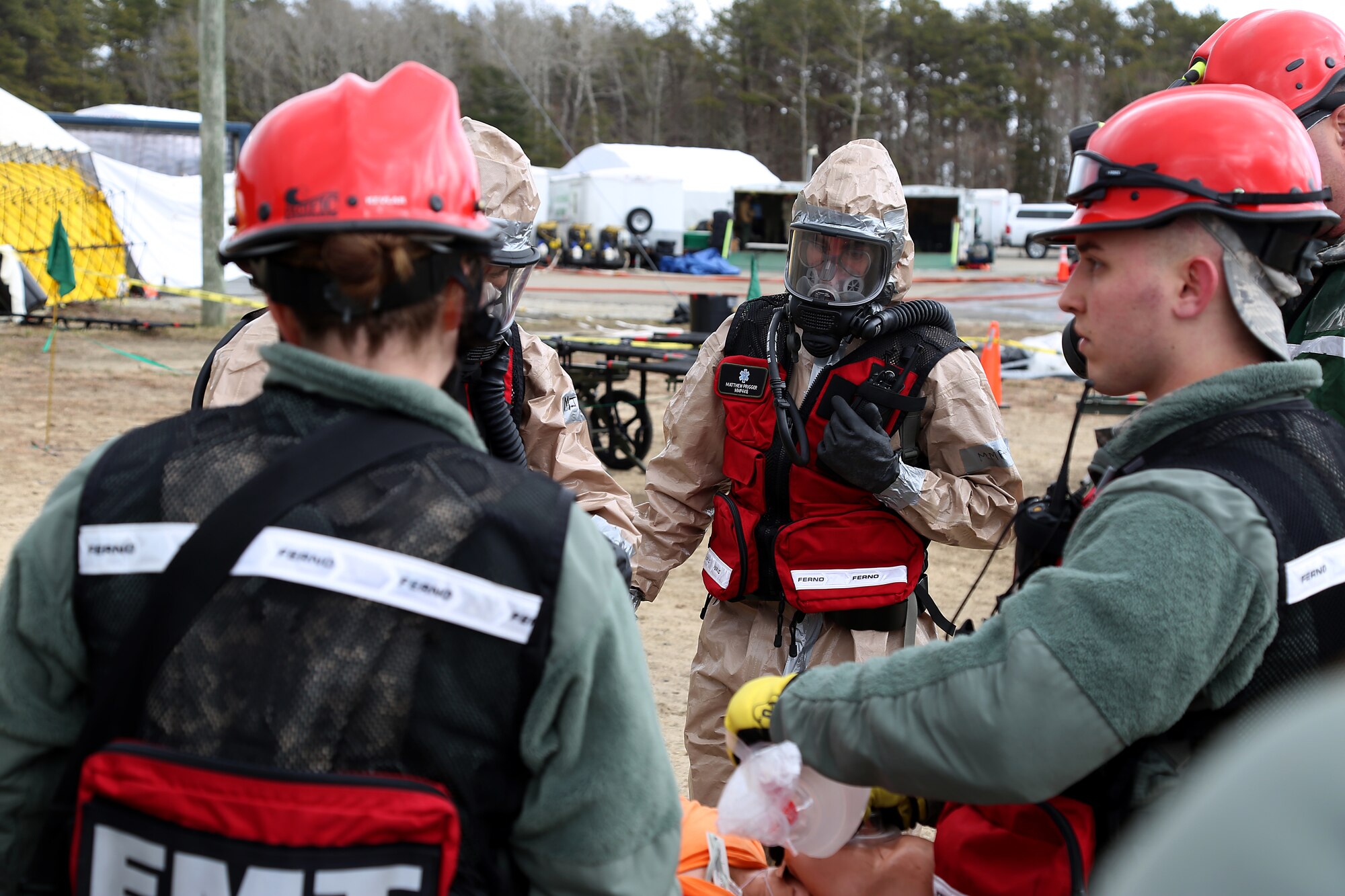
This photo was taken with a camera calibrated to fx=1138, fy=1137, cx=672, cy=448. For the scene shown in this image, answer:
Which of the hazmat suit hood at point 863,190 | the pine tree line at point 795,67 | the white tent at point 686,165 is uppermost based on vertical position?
the pine tree line at point 795,67

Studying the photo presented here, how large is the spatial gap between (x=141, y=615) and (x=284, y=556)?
20cm

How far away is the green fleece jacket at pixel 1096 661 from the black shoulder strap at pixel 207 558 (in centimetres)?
77

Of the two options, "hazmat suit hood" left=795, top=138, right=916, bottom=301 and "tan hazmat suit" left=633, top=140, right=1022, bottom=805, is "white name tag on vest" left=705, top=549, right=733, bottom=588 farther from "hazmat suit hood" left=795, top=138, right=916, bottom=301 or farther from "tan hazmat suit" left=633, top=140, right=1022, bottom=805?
"hazmat suit hood" left=795, top=138, right=916, bottom=301

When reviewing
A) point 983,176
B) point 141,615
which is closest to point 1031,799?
point 141,615

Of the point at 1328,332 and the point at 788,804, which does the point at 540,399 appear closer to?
the point at 788,804

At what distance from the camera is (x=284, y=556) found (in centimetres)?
130

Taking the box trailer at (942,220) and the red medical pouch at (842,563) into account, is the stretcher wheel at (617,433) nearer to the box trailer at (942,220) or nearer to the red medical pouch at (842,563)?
the red medical pouch at (842,563)

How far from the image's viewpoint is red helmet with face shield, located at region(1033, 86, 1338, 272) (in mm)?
1717

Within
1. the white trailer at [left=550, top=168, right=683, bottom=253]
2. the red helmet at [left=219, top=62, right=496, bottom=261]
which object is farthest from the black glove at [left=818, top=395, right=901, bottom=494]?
the white trailer at [left=550, top=168, right=683, bottom=253]

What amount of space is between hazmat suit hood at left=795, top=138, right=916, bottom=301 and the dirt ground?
2362 mm

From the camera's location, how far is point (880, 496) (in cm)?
328

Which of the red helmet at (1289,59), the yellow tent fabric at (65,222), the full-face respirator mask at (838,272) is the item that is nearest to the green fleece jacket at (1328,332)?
the red helmet at (1289,59)

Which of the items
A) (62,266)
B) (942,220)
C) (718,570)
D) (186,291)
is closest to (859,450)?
(718,570)

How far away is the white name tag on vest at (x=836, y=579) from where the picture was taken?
3268 mm
